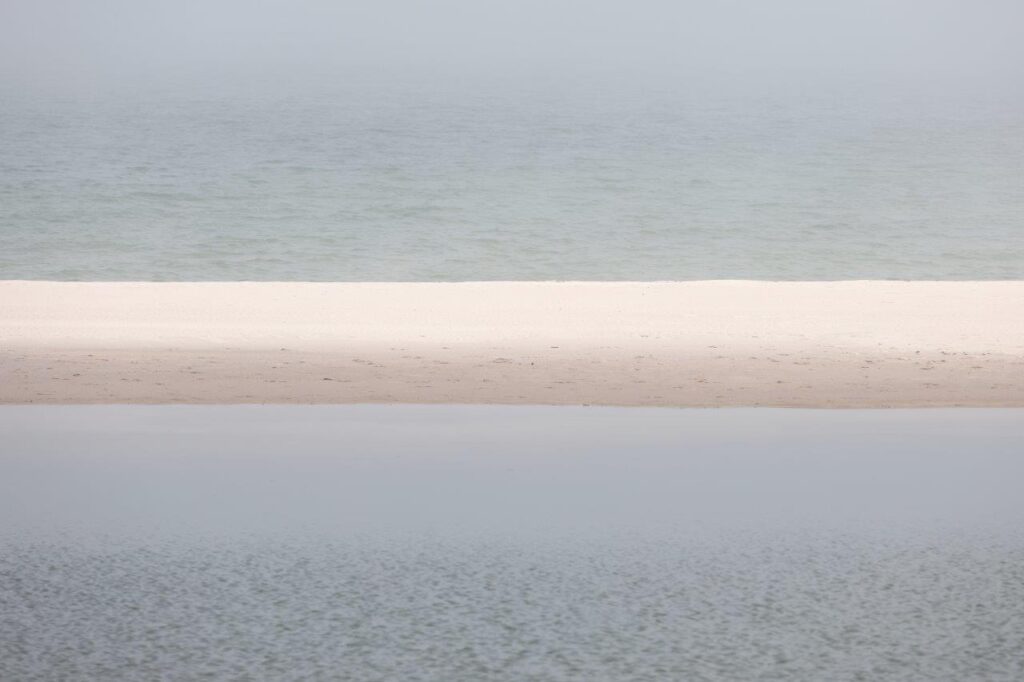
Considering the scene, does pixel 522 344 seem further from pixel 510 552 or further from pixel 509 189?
pixel 509 189

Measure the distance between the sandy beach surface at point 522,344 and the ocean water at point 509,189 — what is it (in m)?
10.8

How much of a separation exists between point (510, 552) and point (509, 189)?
149 ft

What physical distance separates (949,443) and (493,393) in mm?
4449

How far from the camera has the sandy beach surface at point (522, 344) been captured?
14.2 m

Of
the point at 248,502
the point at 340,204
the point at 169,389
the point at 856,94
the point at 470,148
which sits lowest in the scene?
the point at 248,502

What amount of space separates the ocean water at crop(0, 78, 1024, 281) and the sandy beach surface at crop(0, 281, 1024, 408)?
1081 centimetres

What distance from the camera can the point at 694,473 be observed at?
33.3 ft

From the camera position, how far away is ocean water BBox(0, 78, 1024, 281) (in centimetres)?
3638

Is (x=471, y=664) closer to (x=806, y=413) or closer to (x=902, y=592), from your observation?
(x=902, y=592)

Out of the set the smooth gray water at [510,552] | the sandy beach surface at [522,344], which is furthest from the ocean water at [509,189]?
the smooth gray water at [510,552]

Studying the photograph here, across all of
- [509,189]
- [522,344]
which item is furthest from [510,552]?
[509,189]

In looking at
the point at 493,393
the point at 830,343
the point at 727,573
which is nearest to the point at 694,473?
the point at 727,573

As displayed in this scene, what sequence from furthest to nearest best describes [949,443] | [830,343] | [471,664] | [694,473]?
[830,343] → [949,443] → [694,473] → [471,664]

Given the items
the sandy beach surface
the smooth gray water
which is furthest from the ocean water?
the smooth gray water
